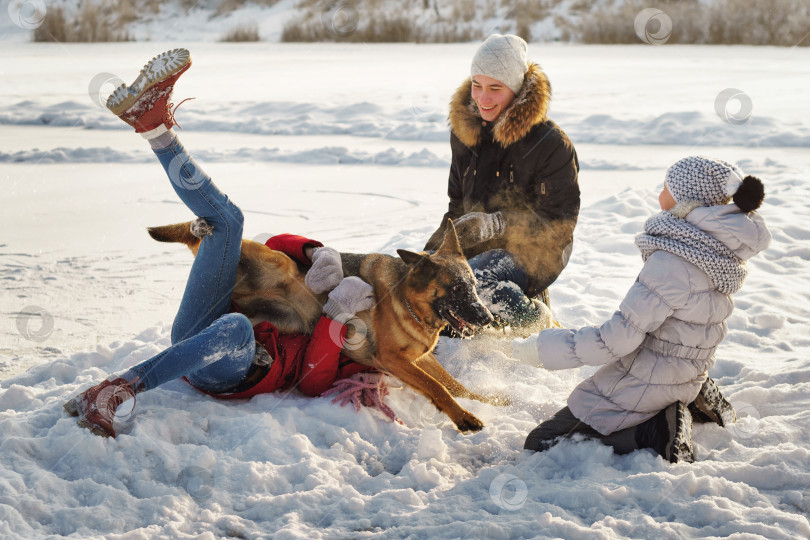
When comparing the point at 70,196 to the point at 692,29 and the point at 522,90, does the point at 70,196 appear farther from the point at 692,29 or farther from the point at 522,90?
the point at 692,29

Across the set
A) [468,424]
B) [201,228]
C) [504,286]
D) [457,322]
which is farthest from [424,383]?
[201,228]

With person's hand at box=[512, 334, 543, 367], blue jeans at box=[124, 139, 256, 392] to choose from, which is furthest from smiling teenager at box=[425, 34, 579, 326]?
blue jeans at box=[124, 139, 256, 392]

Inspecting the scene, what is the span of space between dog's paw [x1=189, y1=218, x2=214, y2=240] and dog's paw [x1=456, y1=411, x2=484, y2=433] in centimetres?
147

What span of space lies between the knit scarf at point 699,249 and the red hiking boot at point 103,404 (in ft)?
7.50

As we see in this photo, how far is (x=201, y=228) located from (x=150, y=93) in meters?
0.64

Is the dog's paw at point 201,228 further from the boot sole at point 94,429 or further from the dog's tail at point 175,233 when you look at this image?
the boot sole at point 94,429

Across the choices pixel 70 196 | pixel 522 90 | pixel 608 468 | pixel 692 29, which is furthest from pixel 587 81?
pixel 608 468

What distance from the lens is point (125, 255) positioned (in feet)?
21.4

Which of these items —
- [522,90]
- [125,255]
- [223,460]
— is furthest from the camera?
[125,255]

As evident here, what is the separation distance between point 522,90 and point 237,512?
288 cm


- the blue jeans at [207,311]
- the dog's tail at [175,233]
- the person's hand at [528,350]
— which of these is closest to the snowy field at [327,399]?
the blue jeans at [207,311]

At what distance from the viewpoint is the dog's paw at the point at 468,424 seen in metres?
3.42

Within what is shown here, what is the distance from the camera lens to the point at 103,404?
117 inches

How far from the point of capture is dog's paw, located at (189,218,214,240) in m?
3.32
